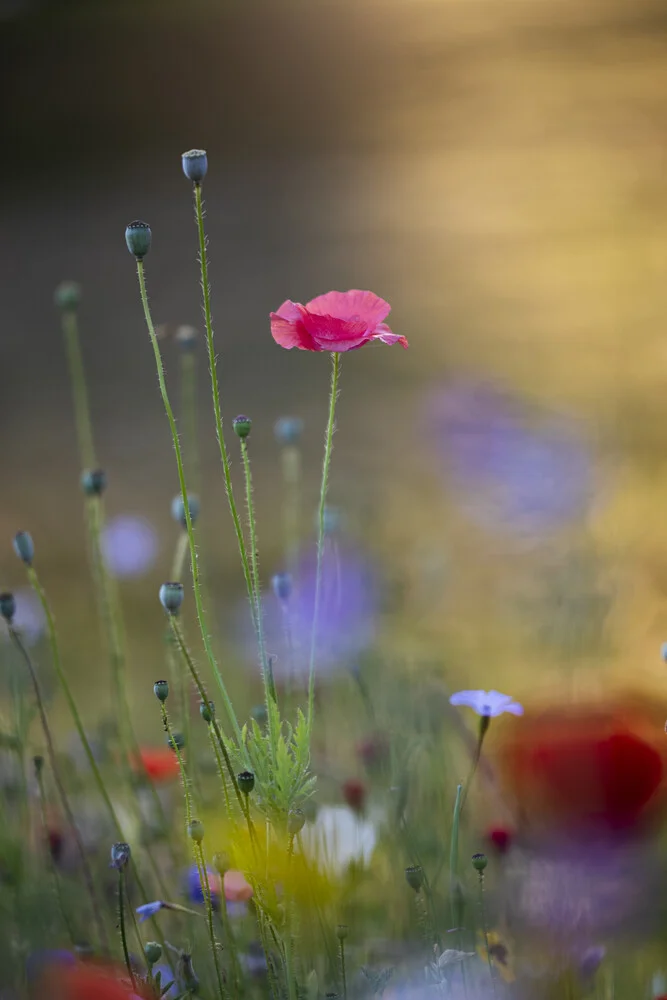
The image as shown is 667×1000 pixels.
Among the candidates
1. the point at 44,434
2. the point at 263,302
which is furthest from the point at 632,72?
the point at 44,434

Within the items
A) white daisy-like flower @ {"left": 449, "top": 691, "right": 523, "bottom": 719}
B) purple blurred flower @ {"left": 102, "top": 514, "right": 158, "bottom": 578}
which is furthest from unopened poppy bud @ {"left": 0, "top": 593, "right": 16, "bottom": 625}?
A: purple blurred flower @ {"left": 102, "top": 514, "right": 158, "bottom": 578}

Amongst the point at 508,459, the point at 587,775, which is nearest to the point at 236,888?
the point at 587,775

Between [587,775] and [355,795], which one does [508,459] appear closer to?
[355,795]

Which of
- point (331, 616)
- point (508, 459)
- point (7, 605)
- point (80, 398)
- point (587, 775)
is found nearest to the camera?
point (587, 775)

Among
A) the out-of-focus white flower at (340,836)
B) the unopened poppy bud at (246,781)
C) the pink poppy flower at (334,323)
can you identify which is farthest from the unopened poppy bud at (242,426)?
the out-of-focus white flower at (340,836)

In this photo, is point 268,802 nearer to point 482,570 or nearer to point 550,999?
point 550,999

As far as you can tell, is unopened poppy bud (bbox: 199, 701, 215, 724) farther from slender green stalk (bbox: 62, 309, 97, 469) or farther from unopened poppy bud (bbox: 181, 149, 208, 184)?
slender green stalk (bbox: 62, 309, 97, 469)

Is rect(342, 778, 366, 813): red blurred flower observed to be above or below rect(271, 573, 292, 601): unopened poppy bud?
below
